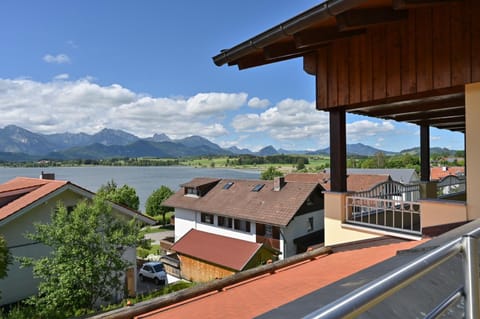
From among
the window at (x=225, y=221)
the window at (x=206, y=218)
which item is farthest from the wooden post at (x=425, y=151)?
the window at (x=206, y=218)

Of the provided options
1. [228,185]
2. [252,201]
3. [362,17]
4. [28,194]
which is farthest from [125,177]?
[362,17]

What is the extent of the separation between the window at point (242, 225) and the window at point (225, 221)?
579mm

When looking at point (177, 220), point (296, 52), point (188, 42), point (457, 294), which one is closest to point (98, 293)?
point (296, 52)

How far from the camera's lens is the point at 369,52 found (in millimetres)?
4359

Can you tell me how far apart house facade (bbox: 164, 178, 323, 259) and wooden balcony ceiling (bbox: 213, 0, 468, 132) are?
14.4m

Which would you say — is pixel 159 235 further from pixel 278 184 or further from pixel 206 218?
pixel 278 184

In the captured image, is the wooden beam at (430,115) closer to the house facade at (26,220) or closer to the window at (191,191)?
the house facade at (26,220)

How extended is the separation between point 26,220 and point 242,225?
40.8ft

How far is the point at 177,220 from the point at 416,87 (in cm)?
2328

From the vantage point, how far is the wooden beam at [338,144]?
191 inches

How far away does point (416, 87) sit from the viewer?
12.8ft

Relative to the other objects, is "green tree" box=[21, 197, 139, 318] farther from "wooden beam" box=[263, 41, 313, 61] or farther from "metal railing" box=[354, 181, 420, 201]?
"wooden beam" box=[263, 41, 313, 61]

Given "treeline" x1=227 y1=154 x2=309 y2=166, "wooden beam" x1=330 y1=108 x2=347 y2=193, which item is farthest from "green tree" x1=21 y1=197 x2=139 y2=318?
"treeline" x1=227 y1=154 x2=309 y2=166

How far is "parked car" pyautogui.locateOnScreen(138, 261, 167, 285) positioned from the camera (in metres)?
16.9
